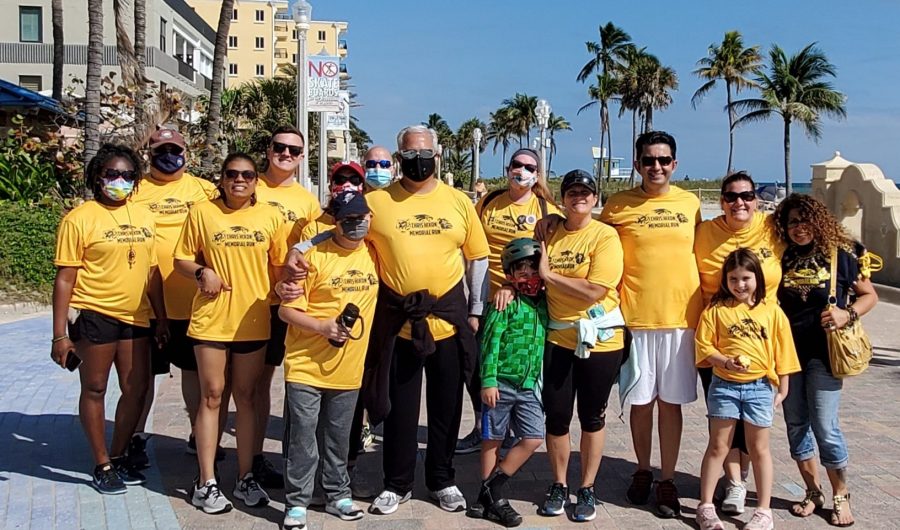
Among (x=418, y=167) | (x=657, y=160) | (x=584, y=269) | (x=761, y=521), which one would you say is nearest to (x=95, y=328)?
(x=418, y=167)

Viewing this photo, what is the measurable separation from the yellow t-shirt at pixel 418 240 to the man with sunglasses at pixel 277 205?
1.77 ft

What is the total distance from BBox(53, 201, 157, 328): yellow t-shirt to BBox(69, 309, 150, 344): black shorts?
3cm

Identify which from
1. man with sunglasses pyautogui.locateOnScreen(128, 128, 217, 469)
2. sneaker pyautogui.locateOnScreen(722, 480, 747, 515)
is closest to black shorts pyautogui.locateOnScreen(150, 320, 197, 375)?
man with sunglasses pyautogui.locateOnScreen(128, 128, 217, 469)

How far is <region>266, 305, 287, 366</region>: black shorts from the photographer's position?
4.71 m

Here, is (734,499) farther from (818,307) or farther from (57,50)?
(57,50)

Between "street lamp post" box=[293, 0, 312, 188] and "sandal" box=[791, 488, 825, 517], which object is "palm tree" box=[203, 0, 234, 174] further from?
"sandal" box=[791, 488, 825, 517]

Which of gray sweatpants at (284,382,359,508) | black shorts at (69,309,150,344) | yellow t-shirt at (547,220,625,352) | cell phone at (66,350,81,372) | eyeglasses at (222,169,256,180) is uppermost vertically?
eyeglasses at (222,169,256,180)

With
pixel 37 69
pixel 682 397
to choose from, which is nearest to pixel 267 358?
pixel 682 397

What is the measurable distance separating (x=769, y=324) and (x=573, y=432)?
7.69 feet

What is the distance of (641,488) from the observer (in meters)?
4.76

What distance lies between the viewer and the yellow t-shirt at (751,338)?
4.27 m

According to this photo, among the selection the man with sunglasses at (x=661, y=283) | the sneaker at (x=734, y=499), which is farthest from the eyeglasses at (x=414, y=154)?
the sneaker at (x=734, y=499)

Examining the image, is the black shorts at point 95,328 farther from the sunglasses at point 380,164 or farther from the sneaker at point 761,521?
the sneaker at point 761,521

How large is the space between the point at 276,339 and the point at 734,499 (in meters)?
2.74
